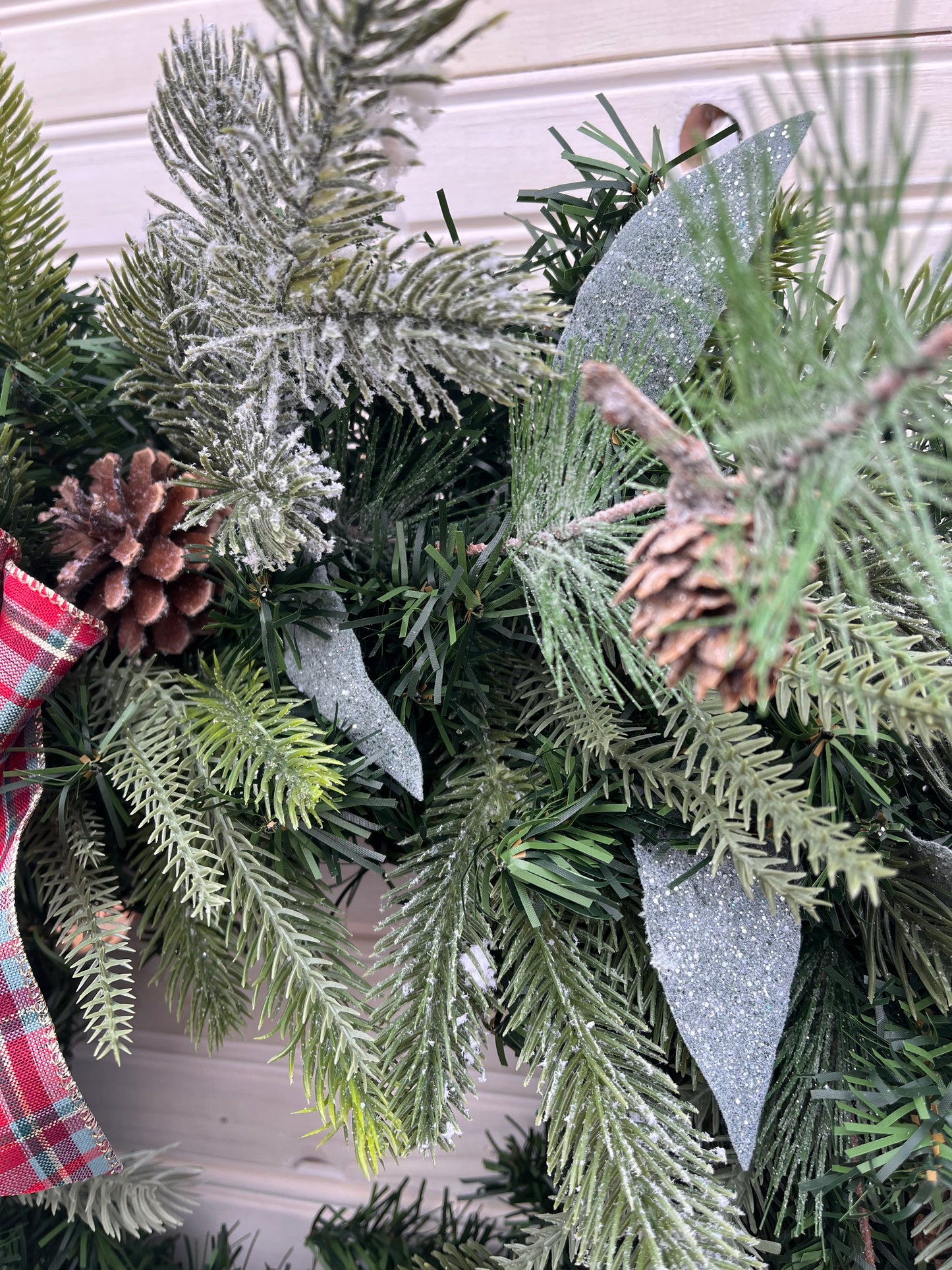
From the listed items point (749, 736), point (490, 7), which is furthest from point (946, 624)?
point (490, 7)

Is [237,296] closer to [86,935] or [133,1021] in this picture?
[86,935]

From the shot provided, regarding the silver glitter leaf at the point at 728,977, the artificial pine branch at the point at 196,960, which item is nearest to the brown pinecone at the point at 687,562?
the silver glitter leaf at the point at 728,977

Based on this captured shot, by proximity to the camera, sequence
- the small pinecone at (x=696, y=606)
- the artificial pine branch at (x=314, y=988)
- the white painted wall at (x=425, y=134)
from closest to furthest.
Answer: the small pinecone at (x=696, y=606), the artificial pine branch at (x=314, y=988), the white painted wall at (x=425, y=134)

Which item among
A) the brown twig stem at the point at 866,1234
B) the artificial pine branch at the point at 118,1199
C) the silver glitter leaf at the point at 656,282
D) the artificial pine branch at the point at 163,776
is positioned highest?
the silver glitter leaf at the point at 656,282

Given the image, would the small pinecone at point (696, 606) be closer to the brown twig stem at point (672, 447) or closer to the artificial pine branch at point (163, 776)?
the brown twig stem at point (672, 447)

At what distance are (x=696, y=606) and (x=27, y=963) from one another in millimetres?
281

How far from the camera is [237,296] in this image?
23 cm

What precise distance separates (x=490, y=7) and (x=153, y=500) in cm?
36

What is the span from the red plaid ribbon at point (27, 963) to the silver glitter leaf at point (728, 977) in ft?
0.73

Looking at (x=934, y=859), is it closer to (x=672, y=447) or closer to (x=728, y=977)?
(x=728, y=977)

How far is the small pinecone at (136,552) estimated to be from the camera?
1.06ft

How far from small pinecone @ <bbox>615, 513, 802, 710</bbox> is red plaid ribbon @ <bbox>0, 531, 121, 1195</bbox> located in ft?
0.70

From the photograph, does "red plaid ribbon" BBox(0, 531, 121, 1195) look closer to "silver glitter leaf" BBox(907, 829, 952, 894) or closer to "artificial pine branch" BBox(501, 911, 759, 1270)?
"artificial pine branch" BBox(501, 911, 759, 1270)

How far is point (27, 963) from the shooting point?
1.01 feet
